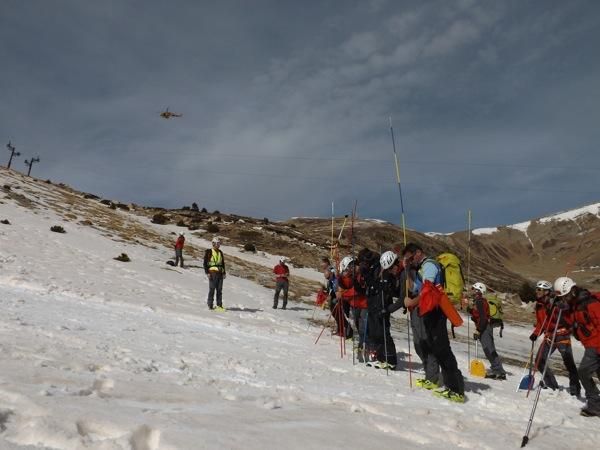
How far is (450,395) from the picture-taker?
287 inches

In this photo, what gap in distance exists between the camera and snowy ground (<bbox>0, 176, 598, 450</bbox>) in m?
3.60

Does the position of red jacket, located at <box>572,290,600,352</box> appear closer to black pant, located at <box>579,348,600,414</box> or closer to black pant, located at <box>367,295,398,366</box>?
black pant, located at <box>579,348,600,414</box>

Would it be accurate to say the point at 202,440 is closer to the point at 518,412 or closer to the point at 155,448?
the point at 155,448

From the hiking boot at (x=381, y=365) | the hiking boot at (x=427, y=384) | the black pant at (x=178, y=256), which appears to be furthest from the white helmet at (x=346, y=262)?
the black pant at (x=178, y=256)

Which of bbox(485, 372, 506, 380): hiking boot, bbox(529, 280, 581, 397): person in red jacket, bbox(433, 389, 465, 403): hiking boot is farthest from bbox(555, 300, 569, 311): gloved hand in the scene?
bbox(485, 372, 506, 380): hiking boot

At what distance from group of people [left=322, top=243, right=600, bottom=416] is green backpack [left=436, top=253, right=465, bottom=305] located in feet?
1.22

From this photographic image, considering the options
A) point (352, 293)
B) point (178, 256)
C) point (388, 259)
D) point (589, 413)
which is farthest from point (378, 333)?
point (178, 256)

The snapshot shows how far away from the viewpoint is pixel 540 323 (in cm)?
977

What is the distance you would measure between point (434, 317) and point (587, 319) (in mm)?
2615

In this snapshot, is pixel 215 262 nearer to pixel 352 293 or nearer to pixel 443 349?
pixel 352 293

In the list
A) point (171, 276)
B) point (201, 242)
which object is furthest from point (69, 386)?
point (201, 242)

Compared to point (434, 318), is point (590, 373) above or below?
below

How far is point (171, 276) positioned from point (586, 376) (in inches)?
666

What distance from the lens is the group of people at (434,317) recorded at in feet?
24.1
